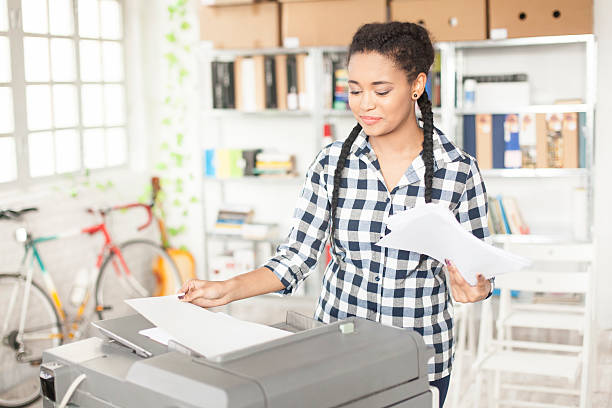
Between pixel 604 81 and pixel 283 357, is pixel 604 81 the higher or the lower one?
the higher one

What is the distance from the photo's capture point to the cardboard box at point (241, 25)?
15.5 feet

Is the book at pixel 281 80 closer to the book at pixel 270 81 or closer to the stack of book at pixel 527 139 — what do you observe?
the book at pixel 270 81

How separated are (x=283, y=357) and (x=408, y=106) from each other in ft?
2.32

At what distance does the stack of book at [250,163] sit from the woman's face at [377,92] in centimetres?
330

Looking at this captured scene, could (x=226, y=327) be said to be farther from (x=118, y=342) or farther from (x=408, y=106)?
(x=408, y=106)

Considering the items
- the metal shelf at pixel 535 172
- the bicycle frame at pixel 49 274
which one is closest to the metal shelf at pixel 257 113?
the bicycle frame at pixel 49 274

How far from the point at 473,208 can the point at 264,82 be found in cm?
333

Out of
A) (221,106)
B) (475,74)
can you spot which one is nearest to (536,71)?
(475,74)

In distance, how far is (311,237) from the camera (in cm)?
169

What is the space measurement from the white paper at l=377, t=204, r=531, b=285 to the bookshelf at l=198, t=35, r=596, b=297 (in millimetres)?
3189

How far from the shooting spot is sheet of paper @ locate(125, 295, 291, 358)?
4.00 ft

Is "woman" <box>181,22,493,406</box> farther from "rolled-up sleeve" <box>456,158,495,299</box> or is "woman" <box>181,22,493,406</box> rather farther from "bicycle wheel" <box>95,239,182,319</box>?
"bicycle wheel" <box>95,239,182,319</box>

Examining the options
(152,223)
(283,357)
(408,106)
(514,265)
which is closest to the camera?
(283,357)

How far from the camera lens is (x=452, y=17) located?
4395 mm
